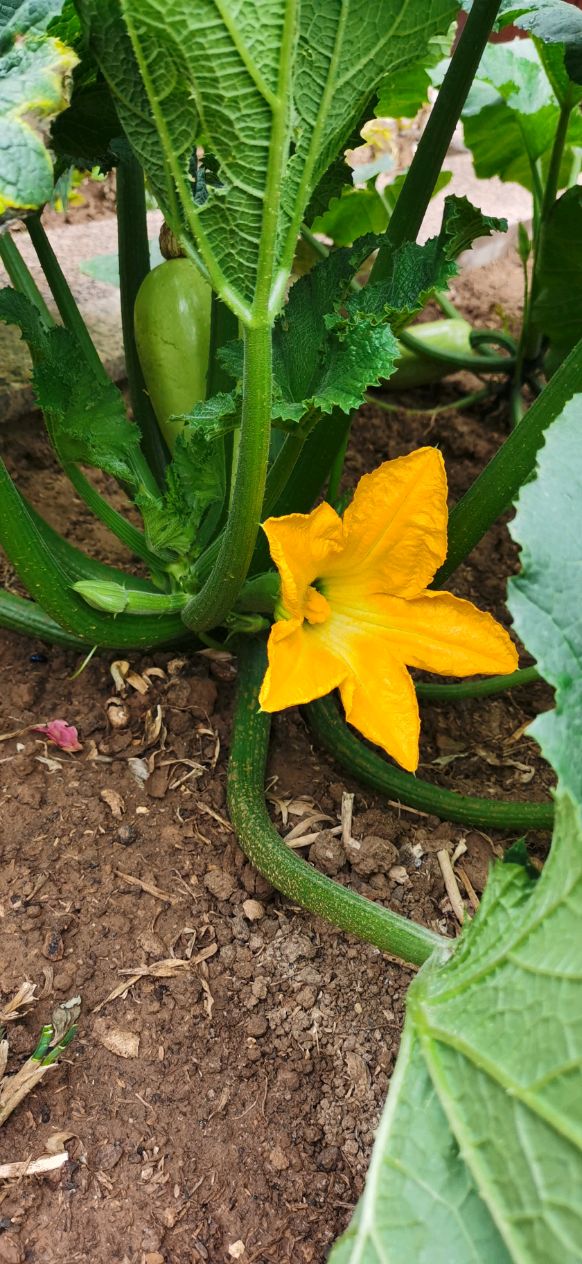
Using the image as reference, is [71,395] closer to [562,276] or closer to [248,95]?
[248,95]

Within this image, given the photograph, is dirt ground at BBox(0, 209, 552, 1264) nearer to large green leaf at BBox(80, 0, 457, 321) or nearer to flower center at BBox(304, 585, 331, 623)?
flower center at BBox(304, 585, 331, 623)

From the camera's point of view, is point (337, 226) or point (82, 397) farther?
point (337, 226)

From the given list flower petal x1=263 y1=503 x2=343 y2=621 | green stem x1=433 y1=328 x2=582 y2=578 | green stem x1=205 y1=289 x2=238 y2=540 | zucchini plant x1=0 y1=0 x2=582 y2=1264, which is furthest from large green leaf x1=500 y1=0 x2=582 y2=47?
flower petal x1=263 y1=503 x2=343 y2=621

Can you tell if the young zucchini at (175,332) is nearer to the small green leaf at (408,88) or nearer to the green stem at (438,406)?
the small green leaf at (408,88)

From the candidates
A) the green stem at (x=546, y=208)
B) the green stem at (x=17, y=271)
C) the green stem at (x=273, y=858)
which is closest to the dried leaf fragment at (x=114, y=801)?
the green stem at (x=273, y=858)

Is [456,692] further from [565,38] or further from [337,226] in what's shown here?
[337,226]

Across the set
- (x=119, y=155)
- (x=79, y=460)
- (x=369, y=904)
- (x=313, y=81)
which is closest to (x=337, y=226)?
(x=119, y=155)
